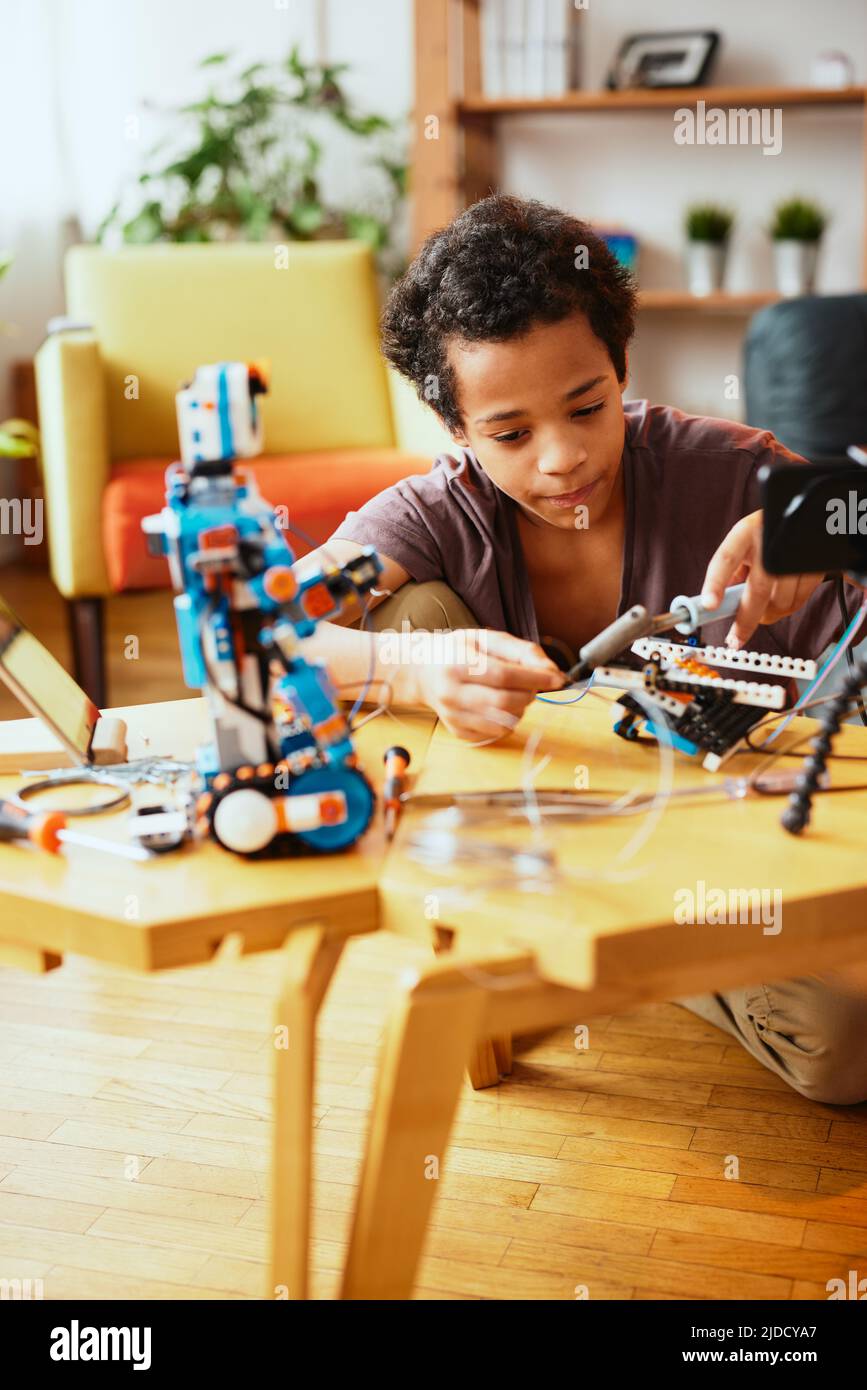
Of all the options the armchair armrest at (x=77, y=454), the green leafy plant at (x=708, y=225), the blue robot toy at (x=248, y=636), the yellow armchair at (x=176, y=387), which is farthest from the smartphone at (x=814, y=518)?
the green leafy plant at (x=708, y=225)

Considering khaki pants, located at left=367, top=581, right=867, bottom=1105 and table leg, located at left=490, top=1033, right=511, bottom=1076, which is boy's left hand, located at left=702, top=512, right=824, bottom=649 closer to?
khaki pants, located at left=367, top=581, right=867, bottom=1105

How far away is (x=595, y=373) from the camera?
115 centimetres

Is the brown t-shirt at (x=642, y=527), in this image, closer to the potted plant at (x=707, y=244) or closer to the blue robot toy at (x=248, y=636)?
the blue robot toy at (x=248, y=636)

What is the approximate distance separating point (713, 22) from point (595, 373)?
2688 mm

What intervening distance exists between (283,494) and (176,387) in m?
0.37

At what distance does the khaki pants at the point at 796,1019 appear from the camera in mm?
1252

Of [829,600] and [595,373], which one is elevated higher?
[595,373]

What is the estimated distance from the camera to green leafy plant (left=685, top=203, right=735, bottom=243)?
3311 mm

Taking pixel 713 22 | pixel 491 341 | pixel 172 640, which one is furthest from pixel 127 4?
pixel 491 341

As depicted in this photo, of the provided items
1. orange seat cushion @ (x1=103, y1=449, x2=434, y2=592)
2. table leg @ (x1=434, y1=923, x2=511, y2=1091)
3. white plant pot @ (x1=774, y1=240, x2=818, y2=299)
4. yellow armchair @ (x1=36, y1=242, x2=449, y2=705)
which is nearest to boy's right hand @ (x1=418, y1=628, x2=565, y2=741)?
table leg @ (x1=434, y1=923, x2=511, y2=1091)

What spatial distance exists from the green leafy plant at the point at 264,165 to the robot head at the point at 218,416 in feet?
8.84

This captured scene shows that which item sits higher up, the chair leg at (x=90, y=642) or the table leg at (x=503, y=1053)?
the chair leg at (x=90, y=642)

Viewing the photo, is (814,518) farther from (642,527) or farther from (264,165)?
(264,165)
